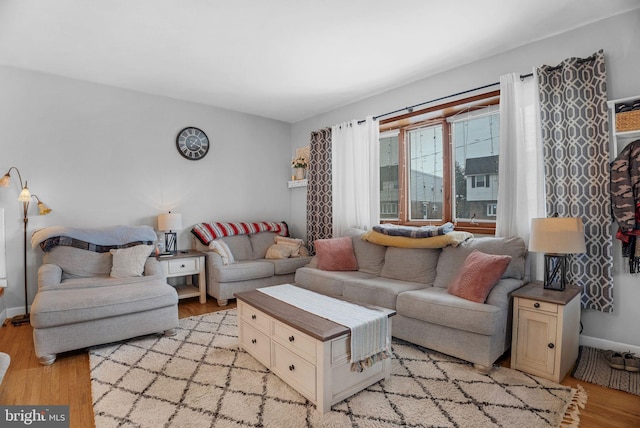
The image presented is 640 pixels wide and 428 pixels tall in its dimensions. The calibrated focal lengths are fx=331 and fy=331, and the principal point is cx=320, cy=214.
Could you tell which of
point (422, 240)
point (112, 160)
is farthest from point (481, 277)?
point (112, 160)

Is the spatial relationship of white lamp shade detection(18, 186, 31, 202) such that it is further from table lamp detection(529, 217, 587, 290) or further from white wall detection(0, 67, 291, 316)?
table lamp detection(529, 217, 587, 290)

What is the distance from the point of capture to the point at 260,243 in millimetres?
4680

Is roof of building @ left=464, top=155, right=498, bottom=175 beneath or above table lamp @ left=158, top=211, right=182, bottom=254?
above

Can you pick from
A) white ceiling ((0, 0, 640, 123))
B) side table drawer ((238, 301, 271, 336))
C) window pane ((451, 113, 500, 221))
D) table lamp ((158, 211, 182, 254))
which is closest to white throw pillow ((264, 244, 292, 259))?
table lamp ((158, 211, 182, 254))

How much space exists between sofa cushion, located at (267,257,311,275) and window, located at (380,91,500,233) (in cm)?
125

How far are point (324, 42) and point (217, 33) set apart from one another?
885 mm

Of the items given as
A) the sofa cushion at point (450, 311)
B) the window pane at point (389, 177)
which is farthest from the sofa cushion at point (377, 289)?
the window pane at point (389, 177)

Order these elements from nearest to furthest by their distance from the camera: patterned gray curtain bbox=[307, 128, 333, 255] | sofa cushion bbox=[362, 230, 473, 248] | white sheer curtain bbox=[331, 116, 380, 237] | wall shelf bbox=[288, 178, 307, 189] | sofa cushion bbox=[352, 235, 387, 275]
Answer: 1. sofa cushion bbox=[362, 230, 473, 248]
2. sofa cushion bbox=[352, 235, 387, 275]
3. white sheer curtain bbox=[331, 116, 380, 237]
4. patterned gray curtain bbox=[307, 128, 333, 255]
5. wall shelf bbox=[288, 178, 307, 189]

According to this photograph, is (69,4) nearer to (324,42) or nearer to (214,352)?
(324,42)

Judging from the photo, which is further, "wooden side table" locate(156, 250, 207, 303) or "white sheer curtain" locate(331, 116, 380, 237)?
"white sheer curtain" locate(331, 116, 380, 237)

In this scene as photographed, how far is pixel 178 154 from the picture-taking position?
4363 millimetres

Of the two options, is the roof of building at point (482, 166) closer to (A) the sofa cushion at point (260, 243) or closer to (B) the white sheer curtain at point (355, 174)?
(B) the white sheer curtain at point (355, 174)

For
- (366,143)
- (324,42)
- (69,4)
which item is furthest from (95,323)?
(366,143)

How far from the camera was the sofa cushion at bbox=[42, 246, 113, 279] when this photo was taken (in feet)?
10.5
